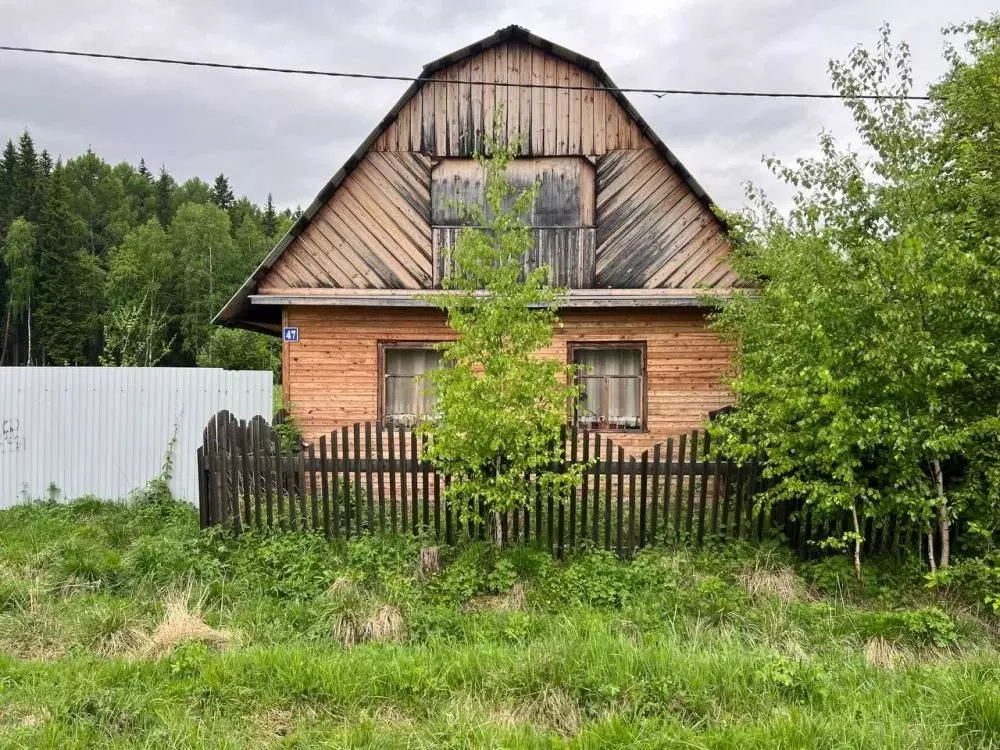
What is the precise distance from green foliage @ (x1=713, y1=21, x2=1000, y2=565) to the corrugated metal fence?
707cm

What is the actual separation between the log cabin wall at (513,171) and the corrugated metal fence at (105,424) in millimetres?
1961

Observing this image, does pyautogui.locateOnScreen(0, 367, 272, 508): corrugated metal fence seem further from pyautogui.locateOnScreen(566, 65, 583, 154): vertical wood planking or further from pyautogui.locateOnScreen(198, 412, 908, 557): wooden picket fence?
pyautogui.locateOnScreen(566, 65, 583, 154): vertical wood planking

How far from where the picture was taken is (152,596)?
564 centimetres

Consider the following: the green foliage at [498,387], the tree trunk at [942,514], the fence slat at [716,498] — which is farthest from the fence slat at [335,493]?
the tree trunk at [942,514]

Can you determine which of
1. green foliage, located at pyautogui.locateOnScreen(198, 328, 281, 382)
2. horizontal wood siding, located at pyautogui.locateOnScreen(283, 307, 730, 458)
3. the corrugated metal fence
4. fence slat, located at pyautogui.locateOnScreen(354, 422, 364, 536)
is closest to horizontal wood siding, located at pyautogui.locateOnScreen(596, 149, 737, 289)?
horizontal wood siding, located at pyautogui.locateOnScreen(283, 307, 730, 458)

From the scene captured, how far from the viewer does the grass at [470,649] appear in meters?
→ 3.55

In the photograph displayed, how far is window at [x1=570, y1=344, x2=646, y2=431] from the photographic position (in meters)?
10.1

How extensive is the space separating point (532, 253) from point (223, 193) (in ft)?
254

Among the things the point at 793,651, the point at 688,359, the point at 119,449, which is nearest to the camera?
the point at 793,651

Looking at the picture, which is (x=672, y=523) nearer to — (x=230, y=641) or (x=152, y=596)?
(x=230, y=641)

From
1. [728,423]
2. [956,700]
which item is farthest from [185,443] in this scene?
[956,700]

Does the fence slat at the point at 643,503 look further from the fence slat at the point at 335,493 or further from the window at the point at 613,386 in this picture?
the window at the point at 613,386

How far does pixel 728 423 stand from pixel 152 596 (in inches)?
226

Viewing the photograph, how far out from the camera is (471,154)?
10109 mm
